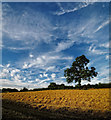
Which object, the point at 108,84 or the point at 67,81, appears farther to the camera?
the point at 67,81

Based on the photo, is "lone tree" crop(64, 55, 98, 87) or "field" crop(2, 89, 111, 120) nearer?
"field" crop(2, 89, 111, 120)

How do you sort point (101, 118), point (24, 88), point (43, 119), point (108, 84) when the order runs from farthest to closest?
point (24, 88)
point (108, 84)
point (101, 118)
point (43, 119)

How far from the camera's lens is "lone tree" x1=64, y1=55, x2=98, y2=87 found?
142 ft

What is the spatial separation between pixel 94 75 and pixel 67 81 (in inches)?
510

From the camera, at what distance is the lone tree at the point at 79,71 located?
43.3 meters

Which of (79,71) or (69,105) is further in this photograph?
(79,71)

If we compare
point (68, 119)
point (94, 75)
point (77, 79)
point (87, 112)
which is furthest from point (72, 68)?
point (68, 119)

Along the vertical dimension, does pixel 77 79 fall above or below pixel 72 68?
below

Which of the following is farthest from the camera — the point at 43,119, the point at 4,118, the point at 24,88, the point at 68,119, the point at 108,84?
the point at 24,88

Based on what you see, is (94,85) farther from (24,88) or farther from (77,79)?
(24,88)

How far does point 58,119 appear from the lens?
8.06m

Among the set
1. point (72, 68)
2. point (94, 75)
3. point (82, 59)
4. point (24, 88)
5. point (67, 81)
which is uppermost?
point (82, 59)

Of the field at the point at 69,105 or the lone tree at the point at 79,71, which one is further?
the lone tree at the point at 79,71

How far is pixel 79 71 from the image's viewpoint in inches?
1784
